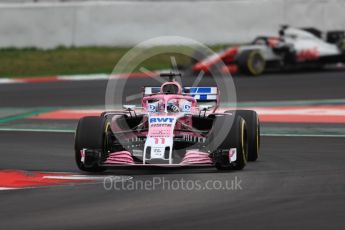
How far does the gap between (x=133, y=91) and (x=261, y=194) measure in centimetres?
1203

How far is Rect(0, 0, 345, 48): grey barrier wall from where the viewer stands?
26.2m

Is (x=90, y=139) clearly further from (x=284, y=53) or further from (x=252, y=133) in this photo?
(x=284, y=53)

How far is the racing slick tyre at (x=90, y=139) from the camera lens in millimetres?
10656

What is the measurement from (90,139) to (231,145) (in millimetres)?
1509

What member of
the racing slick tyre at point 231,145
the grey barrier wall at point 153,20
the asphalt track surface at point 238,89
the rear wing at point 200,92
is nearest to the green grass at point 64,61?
the grey barrier wall at point 153,20

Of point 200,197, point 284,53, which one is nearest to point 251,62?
point 284,53

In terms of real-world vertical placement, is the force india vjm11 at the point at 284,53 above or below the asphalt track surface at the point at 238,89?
above

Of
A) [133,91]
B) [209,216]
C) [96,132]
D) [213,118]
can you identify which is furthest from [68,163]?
[133,91]

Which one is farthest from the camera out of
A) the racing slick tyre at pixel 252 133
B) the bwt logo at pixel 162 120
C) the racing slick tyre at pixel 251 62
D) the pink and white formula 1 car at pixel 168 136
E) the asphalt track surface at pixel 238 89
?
the racing slick tyre at pixel 251 62

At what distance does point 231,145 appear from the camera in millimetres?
10547

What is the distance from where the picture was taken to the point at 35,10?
2616 cm

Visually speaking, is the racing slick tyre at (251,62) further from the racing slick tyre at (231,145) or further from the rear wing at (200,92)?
the racing slick tyre at (231,145)

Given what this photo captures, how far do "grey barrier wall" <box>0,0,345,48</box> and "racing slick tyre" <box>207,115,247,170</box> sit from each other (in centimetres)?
1573

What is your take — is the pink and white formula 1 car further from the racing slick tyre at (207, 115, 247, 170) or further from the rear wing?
the rear wing
